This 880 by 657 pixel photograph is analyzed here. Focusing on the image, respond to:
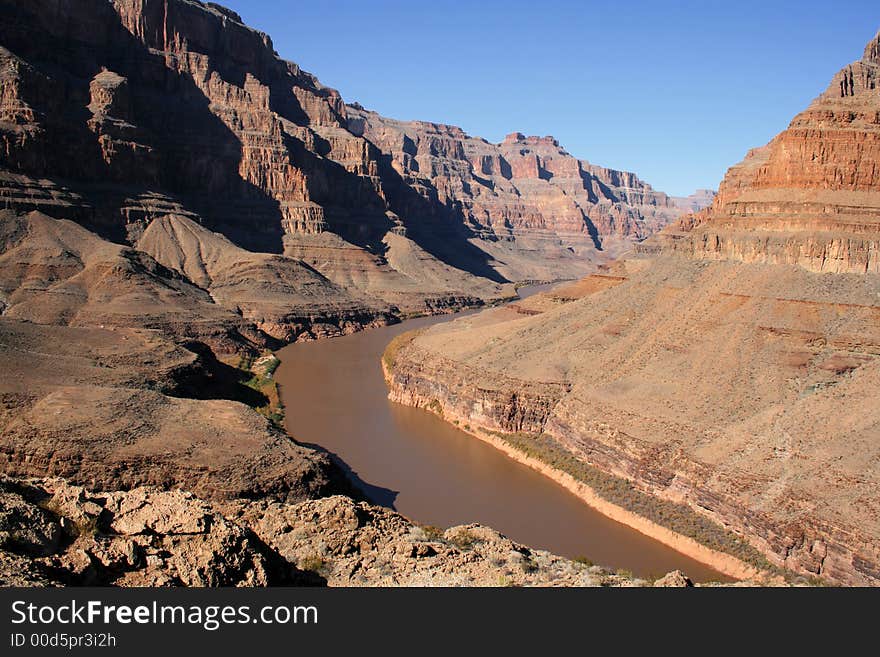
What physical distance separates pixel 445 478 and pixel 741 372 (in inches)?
635

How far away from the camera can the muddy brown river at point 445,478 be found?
33.9m

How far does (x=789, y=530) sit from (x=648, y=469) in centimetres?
852

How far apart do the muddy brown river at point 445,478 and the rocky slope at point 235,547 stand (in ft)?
39.1

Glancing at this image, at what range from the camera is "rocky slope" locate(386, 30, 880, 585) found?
101 ft

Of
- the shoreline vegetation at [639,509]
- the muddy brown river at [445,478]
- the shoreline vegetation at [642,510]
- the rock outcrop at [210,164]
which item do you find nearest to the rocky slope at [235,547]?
the shoreline vegetation at [642,510]

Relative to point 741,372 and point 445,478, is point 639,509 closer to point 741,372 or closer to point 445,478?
point 741,372

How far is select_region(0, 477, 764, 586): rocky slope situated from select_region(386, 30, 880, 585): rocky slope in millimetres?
12805

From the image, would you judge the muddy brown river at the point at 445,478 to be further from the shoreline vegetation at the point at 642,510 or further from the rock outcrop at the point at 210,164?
the rock outcrop at the point at 210,164

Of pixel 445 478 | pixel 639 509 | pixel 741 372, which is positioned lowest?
pixel 445 478

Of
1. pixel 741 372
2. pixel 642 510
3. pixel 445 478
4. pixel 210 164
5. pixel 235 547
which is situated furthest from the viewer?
pixel 210 164

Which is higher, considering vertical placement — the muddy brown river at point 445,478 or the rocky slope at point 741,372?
the rocky slope at point 741,372

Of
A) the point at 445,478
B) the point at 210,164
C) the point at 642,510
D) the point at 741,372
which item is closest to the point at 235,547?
the point at 642,510

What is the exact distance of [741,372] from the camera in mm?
40812

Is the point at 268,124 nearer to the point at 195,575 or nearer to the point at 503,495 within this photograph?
the point at 503,495
